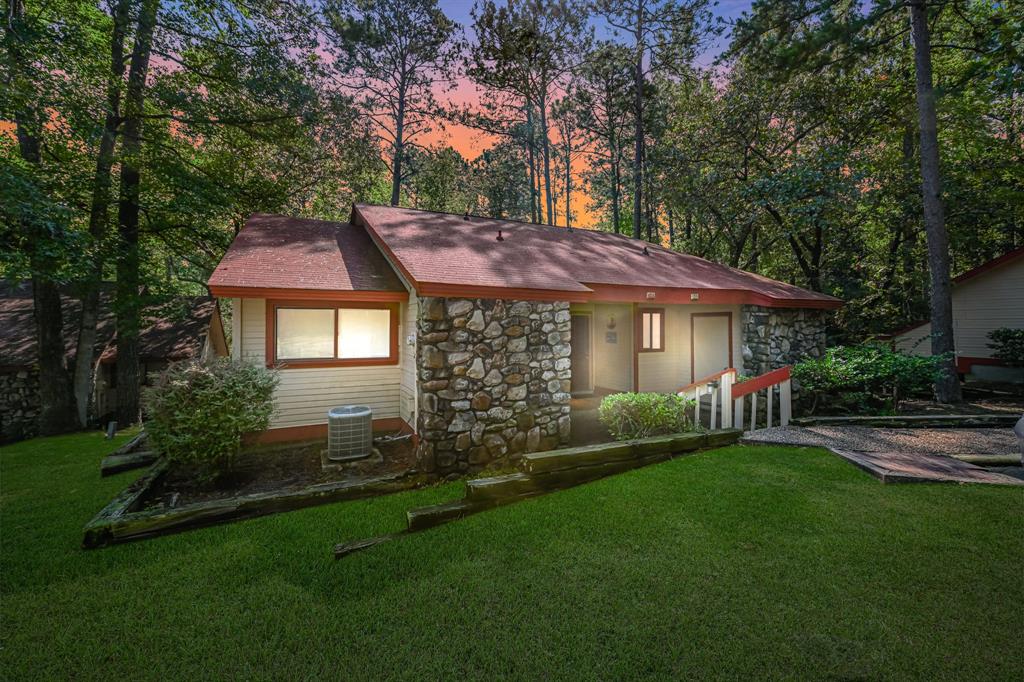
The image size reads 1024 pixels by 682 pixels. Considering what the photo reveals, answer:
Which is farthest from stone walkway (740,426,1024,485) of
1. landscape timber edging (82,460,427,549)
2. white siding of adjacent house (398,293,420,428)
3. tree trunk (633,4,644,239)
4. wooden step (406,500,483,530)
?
tree trunk (633,4,644,239)

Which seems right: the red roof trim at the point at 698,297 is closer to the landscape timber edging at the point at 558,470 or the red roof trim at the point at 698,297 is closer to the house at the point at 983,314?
the landscape timber edging at the point at 558,470

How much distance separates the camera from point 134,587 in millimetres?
2963

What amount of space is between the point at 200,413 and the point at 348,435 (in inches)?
67.9

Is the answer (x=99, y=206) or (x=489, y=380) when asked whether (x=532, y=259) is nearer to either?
(x=489, y=380)

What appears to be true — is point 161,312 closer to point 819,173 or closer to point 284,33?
point 284,33

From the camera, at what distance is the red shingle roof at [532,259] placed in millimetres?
5824

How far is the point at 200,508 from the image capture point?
3.85 m

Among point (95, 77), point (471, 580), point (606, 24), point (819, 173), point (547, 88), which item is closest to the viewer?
point (471, 580)

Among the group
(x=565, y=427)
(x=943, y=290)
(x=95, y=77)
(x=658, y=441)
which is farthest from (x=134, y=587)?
(x=943, y=290)

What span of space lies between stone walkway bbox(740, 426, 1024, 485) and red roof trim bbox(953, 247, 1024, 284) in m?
8.49

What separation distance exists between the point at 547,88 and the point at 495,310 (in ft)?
53.6

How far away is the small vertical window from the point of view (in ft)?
31.6

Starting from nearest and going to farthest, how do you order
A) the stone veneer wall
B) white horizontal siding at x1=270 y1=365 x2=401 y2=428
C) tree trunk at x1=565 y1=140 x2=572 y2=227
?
the stone veneer wall
white horizontal siding at x1=270 y1=365 x2=401 y2=428
tree trunk at x1=565 y1=140 x2=572 y2=227

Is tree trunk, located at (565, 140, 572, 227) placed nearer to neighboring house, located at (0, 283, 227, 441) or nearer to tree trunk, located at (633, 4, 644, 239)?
tree trunk, located at (633, 4, 644, 239)
